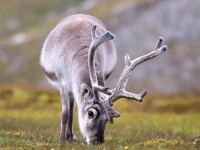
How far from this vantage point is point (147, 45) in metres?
132

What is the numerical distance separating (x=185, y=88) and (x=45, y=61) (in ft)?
298

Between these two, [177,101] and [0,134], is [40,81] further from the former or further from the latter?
[0,134]

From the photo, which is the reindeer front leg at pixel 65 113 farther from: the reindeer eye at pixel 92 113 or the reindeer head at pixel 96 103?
the reindeer eye at pixel 92 113

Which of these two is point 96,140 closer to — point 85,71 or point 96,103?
point 96,103

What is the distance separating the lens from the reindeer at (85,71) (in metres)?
16.0

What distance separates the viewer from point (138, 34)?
136 metres

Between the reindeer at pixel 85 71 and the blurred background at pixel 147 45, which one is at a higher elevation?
the blurred background at pixel 147 45

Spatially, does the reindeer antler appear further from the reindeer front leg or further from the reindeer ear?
the reindeer front leg

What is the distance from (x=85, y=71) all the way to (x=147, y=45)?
380 feet

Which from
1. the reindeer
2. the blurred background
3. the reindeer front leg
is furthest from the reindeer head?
the blurred background

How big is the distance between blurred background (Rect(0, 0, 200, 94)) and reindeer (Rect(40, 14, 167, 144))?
230ft

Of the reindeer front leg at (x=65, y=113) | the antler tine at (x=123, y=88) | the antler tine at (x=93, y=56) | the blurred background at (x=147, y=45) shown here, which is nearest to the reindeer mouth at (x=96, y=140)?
the antler tine at (x=123, y=88)

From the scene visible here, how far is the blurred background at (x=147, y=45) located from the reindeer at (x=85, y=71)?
70027mm

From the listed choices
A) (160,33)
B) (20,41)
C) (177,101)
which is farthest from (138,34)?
(177,101)
